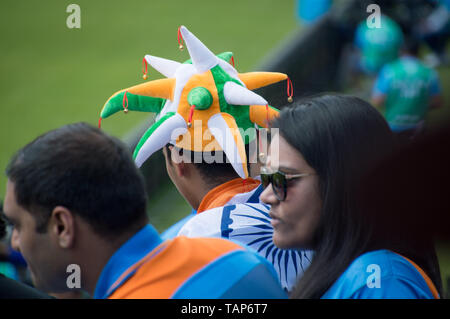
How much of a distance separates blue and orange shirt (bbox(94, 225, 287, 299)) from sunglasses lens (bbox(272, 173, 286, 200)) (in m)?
0.33

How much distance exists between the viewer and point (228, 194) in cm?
218

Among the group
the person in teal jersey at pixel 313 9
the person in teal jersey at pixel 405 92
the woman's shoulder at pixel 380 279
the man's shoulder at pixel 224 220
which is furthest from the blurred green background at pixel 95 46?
the woman's shoulder at pixel 380 279

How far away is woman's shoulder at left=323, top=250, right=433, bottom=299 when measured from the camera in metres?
1.50

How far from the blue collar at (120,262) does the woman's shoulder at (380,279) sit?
0.54 metres

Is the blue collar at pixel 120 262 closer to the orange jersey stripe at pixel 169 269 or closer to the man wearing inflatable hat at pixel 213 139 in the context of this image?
the orange jersey stripe at pixel 169 269

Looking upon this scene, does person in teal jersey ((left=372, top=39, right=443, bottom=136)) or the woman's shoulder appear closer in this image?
the woman's shoulder

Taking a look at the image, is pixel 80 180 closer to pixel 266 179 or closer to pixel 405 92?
pixel 266 179

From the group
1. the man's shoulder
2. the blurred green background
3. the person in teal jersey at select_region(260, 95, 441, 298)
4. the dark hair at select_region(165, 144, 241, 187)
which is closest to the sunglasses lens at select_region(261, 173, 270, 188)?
the person in teal jersey at select_region(260, 95, 441, 298)

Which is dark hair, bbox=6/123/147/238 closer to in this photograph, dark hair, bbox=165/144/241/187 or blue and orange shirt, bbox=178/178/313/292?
blue and orange shirt, bbox=178/178/313/292

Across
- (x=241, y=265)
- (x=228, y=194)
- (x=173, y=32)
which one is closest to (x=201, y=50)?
(x=228, y=194)

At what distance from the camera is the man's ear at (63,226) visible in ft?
4.55

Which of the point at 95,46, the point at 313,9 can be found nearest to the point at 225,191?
the point at 313,9
